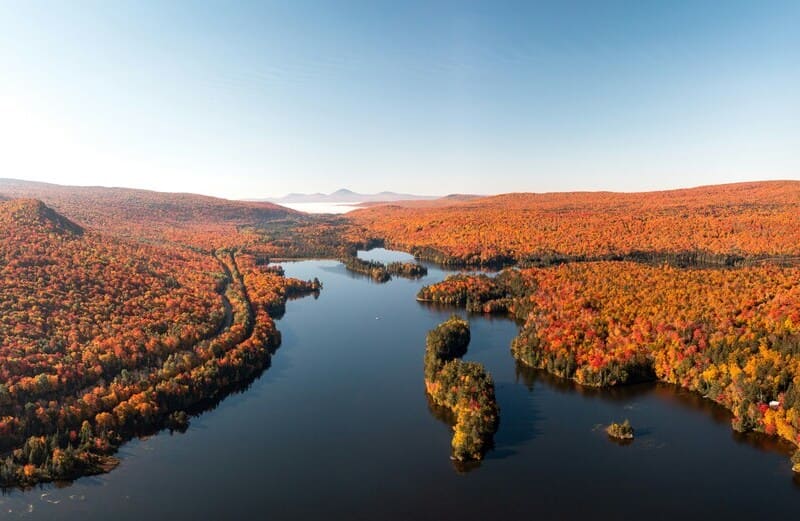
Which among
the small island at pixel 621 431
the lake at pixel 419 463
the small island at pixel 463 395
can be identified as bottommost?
the lake at pixel 419 463

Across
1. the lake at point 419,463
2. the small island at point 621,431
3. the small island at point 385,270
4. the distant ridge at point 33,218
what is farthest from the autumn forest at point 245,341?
the small island at point 385,270

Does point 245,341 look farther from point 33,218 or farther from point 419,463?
point 33,218

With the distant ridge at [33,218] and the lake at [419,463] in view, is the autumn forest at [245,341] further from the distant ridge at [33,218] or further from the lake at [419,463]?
the lake at [419,463]

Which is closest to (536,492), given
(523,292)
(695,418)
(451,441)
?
(451,441)

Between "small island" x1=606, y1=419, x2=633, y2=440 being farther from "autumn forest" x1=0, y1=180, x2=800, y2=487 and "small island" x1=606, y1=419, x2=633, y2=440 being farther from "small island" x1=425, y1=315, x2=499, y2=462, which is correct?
"small island" x1=425, y1=315, x2=499, y2=462

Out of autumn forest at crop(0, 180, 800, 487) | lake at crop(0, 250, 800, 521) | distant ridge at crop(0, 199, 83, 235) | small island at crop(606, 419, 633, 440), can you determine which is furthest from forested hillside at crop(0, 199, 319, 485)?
small island at crop(606, 419, 633, 440)

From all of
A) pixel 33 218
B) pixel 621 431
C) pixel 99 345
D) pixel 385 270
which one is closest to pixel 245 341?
pixel 99 345
